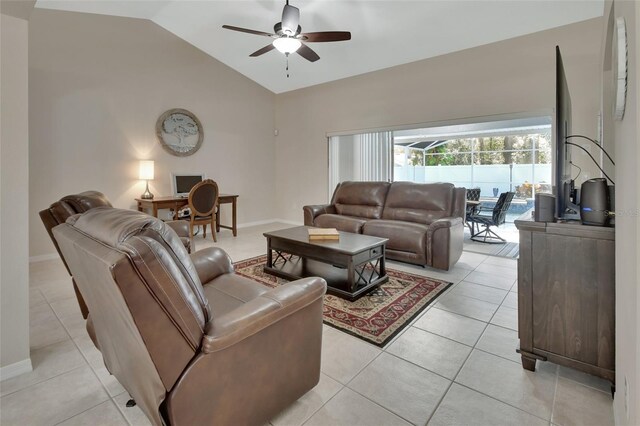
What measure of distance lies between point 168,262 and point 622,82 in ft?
5.11

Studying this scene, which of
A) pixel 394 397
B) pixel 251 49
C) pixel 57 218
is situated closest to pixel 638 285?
pixel 394 397

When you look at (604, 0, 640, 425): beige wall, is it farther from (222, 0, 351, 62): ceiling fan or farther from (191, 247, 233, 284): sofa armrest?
(222, 0, 351, 62): ceiling fan

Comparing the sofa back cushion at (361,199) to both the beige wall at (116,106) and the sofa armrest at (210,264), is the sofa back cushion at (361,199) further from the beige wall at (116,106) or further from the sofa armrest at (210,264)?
the sofa armrest at (210,264)

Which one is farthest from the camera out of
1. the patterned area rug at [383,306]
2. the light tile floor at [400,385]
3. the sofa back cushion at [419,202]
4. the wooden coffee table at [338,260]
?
the sofa back cushion at [419,202]

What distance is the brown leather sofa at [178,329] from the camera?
910 mm

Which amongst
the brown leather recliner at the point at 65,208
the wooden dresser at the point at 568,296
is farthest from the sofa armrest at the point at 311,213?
the wooden dresser at the point at 568,296

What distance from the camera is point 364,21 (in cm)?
414

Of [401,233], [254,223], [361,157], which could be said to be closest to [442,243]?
[401,233]

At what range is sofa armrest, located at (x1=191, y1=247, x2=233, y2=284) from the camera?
1.99m

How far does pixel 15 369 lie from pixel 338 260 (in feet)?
7.03

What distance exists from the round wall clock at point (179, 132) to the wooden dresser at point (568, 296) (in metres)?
5.14

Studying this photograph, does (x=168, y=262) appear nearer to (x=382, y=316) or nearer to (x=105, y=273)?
(x=105, y=273)

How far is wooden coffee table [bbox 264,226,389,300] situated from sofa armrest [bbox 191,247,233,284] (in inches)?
38.2

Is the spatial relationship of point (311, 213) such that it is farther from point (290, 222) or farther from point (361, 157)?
point (290, 222)
